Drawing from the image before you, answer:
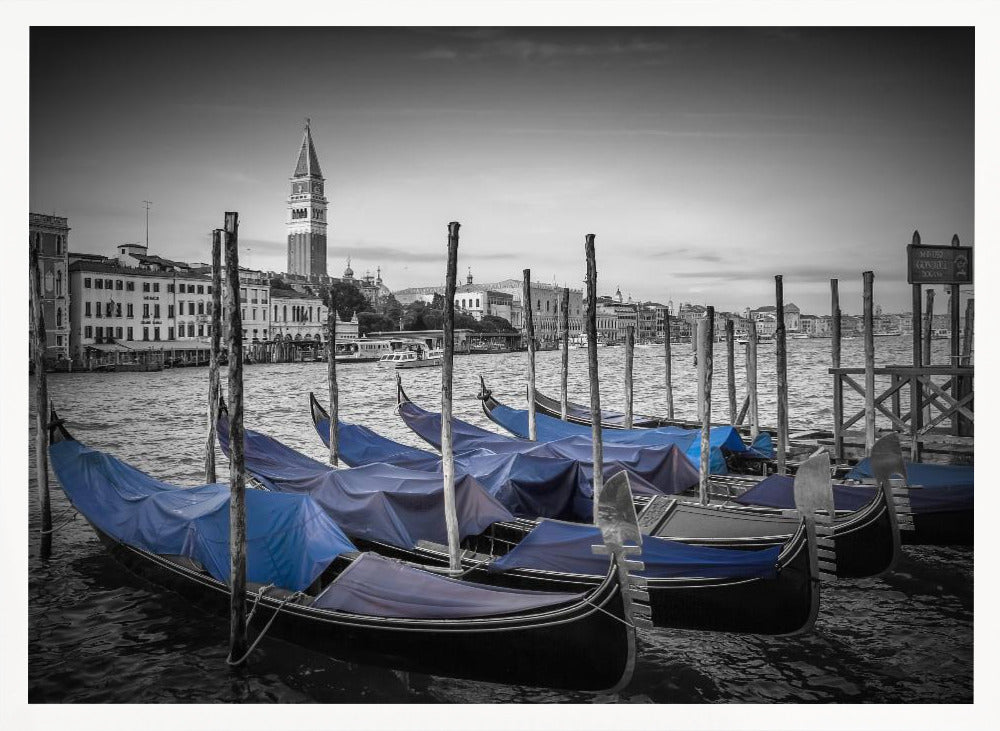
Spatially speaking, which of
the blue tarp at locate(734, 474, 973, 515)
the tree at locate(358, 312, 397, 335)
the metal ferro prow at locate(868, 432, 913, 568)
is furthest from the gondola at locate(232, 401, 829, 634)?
the tree at locate(358, 312, 397, 335)

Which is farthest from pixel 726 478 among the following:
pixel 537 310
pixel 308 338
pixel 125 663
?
pixel 537 310

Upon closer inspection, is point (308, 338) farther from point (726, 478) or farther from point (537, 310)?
point (726, 478)

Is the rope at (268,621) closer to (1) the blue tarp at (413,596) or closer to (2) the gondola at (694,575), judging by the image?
(1) the blue tarp at (413,596)

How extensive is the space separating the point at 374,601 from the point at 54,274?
3157mm

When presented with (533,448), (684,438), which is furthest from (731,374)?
(533,448)

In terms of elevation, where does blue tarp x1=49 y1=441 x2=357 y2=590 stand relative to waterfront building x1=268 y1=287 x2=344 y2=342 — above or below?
below

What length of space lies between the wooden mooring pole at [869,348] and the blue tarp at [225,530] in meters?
3.38

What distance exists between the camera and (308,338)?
1185 inches

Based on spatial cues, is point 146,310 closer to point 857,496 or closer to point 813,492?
point 857,496

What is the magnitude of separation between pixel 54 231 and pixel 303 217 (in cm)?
4816

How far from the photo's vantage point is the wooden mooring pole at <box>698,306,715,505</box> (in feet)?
15.1

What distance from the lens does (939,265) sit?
367 cm

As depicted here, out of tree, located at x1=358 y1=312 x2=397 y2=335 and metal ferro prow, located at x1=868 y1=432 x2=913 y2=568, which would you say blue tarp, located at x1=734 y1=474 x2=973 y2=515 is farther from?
tree, located at x1=358 y1=312 x2=397 y2=335

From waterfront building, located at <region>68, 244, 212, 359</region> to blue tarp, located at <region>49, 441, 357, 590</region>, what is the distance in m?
1.23
